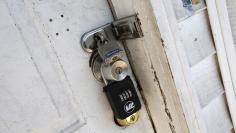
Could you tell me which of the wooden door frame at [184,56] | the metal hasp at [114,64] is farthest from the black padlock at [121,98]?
the wooden door frame at [184,56]

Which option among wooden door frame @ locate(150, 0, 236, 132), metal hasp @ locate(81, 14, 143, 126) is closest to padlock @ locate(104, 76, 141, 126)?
metal hasp @ locate(81, 14, 143, 126)

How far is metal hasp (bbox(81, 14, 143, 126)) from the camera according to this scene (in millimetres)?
691

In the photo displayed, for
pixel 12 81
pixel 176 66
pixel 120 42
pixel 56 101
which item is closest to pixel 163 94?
pixel 176 66

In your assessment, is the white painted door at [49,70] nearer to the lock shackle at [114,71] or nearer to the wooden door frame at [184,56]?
the lock shackle at [114,71]

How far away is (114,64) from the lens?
2.28 feet

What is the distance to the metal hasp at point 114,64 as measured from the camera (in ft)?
2.27

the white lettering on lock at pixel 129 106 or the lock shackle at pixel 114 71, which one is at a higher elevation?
the lock shackle at pixel 114 71

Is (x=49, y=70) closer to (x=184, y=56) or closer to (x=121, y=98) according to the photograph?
(x=121, y=98)

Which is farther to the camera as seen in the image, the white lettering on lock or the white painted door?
the white lettering on lock

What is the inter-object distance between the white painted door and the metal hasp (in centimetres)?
2

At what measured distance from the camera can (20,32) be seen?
59 cm

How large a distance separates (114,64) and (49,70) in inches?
6.9

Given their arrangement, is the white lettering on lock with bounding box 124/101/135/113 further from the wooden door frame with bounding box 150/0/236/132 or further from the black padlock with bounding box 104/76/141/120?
the wooden door frame with bounding box 150/0/236/132

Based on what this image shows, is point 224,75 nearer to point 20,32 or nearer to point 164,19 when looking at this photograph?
point 164,19
